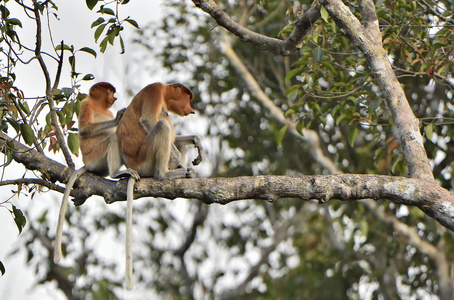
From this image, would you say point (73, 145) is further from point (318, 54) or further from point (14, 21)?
point (318, 54)

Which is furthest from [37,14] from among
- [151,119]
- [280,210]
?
[280,210]

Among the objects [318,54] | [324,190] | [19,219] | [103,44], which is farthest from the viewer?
[318,54]

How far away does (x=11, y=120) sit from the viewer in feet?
8.71

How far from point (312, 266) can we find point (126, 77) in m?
3.48

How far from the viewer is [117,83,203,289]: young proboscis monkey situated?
3594mm

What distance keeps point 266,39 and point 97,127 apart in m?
1.24

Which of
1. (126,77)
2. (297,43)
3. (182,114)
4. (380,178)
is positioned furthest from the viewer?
(126,77)

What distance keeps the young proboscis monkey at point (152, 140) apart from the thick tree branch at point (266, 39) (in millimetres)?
723

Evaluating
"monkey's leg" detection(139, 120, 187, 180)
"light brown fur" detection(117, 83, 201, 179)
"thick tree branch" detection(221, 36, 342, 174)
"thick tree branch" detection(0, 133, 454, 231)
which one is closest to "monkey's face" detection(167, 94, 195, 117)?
"light brown fur" detection(117, 83, 201, 179)

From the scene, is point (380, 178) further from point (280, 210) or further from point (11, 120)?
point (280, 210)

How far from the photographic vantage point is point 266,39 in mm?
3293

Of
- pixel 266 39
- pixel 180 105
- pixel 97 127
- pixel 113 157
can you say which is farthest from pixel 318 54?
pixel 97 127

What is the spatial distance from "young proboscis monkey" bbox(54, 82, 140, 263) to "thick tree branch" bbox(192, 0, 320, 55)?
95cm

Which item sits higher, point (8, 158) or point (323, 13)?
point (8, 158)
